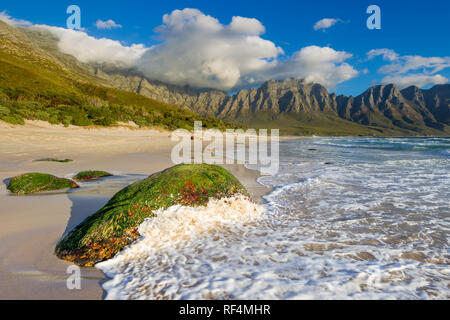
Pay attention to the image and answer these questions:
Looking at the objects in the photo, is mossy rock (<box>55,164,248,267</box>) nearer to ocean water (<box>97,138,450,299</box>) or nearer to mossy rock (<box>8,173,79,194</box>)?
ocean water (<box>97,138,450,299</box>)

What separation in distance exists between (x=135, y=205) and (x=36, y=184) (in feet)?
14.5

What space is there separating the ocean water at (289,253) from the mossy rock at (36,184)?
4496mm

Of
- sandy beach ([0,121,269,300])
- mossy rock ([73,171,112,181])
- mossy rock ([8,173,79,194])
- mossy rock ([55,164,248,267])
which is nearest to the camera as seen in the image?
sandy beach ([0,121,269,300])

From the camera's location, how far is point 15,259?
308 cm

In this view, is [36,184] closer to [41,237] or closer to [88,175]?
[88,175]

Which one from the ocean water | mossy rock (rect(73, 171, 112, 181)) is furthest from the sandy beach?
mossy rock (rect(73, 171, 112, 181))

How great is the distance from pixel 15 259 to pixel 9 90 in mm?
48433

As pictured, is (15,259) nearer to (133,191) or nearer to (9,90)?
(133,191)

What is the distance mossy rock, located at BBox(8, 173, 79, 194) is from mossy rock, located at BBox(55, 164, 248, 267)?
354cm

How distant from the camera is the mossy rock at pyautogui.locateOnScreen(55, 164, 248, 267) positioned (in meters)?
3.26

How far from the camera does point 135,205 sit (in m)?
3.89

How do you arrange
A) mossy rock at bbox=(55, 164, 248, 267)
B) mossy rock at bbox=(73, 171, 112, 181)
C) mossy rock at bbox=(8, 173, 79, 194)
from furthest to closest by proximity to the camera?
mossy rock at bbox=(73, 171, 112, 181) < mossy rock at bbox=(8, 173, 79, 194) < mossy rock at bbox=(55, 164, 248, 267)

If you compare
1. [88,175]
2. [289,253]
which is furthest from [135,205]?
[88,175]

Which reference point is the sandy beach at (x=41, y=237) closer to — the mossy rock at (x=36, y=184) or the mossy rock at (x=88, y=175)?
the mossy rock at (x=36, y=184)
